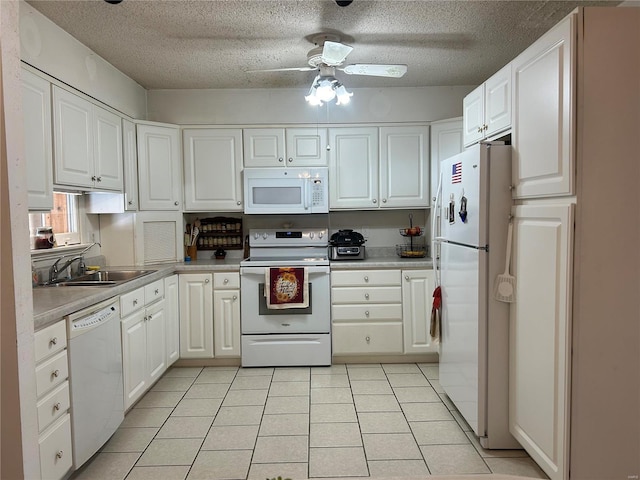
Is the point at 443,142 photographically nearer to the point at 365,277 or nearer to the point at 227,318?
the point at 365,277

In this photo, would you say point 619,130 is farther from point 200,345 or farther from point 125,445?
point 200,345

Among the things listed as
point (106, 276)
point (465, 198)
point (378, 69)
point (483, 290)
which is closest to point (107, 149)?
point (106, 276)

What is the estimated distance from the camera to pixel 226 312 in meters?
3.63

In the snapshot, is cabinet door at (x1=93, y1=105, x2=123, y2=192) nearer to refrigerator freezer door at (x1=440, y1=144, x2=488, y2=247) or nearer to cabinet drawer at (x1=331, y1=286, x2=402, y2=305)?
cabinet drawer at (x1=331, y1=286, x2=402, y2=305)

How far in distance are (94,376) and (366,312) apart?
2.14 m

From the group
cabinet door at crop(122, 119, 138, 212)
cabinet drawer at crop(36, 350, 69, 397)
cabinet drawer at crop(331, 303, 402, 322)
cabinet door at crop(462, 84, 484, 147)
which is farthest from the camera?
cabinet drawer at crop(331, 303, 402, 322)

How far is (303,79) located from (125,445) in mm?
3005

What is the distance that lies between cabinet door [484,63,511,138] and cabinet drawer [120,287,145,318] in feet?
7.96

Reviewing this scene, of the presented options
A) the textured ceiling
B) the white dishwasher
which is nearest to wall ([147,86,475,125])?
the textured ceiling

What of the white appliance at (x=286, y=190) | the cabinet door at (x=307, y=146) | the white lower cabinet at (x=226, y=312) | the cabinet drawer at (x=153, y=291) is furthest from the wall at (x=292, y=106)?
the cabinet drawer at (x=153, y=291)

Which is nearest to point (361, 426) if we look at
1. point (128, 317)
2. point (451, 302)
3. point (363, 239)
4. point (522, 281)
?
point (451, 302)

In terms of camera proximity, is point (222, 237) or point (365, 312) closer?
point (365, 312)

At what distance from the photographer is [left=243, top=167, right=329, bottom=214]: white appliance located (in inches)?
151

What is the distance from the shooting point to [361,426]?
8.59 ft
